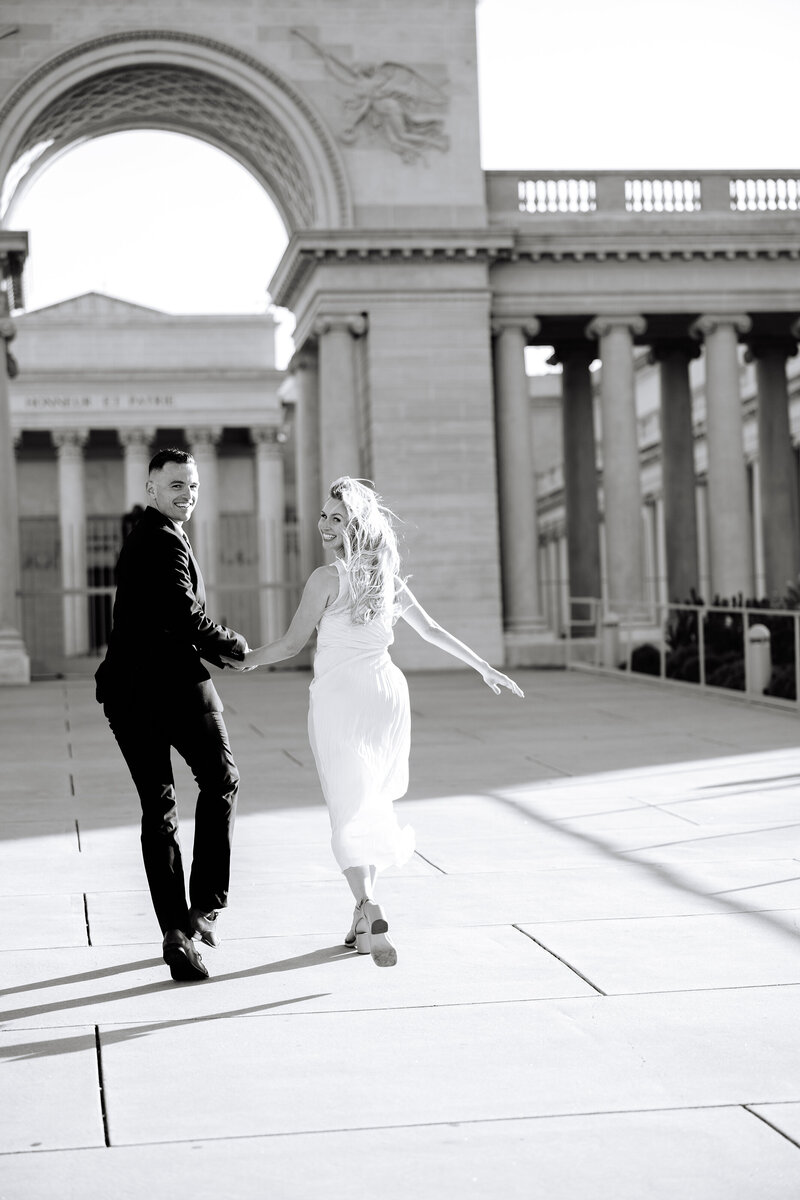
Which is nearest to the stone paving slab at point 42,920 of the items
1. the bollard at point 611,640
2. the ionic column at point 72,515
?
the bollard at point 611,640

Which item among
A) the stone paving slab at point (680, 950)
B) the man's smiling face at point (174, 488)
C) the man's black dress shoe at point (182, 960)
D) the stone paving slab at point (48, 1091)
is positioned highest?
the man's smiling face at point (174, 488)

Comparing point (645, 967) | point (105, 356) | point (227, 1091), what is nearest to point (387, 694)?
point (645, 967)

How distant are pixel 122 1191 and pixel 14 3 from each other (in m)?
32.8

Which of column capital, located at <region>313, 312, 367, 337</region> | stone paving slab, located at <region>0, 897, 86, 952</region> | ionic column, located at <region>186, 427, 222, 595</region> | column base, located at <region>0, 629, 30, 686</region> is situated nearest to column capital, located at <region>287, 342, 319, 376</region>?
column capital, located at <region>313, 312, 367, 337</region>

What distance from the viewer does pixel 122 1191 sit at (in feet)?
15.2

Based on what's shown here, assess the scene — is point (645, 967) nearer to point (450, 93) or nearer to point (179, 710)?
point (179, 710)

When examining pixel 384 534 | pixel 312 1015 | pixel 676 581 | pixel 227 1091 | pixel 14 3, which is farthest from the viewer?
pixel 676 581

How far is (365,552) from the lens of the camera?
7797 millimetres

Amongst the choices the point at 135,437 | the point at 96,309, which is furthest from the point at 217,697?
the point at 96,309

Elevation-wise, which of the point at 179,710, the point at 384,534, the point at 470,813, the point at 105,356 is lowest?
the point at 470,813

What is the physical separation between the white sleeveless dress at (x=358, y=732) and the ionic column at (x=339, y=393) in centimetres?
2629

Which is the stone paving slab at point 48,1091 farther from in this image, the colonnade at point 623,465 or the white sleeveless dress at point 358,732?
the colonnade at point 623,465

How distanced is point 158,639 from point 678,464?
3369 cm

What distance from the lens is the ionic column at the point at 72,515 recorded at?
59469mm
